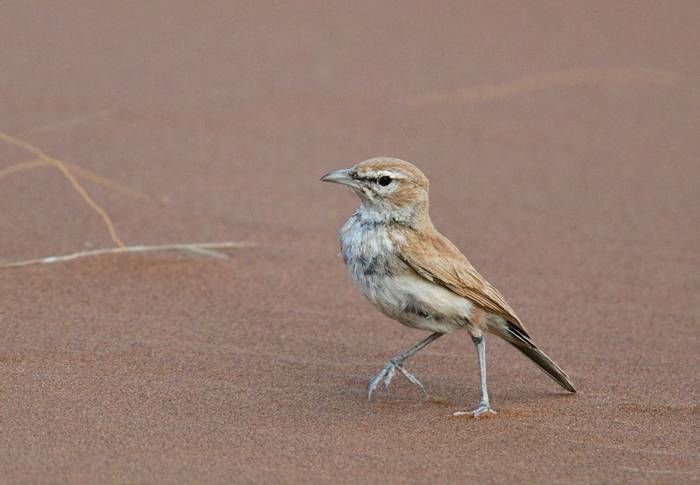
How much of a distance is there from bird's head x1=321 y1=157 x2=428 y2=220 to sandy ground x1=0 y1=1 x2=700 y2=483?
105 centimetres

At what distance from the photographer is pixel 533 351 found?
5.84m

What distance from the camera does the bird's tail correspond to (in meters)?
5.80

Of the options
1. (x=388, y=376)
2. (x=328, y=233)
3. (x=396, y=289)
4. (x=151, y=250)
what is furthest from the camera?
(x=328, y=233)

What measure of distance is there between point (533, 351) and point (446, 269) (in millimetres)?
744

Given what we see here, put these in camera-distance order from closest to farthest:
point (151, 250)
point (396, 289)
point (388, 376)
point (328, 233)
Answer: point (396, 289), point (388, 376), point (151, 250), point (328, 233)

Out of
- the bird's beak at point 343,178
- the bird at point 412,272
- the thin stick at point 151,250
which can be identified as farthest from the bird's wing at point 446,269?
the thin stick at point 151,250

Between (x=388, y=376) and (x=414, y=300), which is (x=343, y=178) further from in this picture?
(x=388, y=376)

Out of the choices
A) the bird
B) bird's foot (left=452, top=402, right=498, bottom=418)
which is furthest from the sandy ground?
the bird

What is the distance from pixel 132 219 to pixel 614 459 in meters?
4.70

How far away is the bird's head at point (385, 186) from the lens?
226 inches

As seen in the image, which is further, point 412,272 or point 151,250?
point 151,250

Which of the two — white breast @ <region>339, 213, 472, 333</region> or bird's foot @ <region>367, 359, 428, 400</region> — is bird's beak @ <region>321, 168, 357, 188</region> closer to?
white breast @ <region>339, 213, 472, 333</region>

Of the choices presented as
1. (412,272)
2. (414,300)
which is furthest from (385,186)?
(414,300)

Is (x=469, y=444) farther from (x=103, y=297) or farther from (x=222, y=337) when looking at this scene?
(x=103, y=297)
